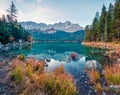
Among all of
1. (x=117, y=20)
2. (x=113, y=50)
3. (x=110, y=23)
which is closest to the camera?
(x=113, y=50)

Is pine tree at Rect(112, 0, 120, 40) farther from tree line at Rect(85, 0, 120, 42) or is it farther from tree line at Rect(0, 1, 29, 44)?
tree line at Rect(0, 1, 29, 44)

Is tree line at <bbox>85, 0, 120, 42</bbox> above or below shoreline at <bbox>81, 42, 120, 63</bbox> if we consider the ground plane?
above

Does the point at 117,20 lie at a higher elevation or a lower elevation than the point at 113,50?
higher

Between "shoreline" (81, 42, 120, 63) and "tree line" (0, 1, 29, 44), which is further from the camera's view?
"tree line" (0, 1, 29, 44)

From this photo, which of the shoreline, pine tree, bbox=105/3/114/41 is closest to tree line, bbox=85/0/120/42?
pine tree, bbox=105/3/114/41

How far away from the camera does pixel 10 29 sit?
60.9 m

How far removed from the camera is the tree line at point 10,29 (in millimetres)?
49500

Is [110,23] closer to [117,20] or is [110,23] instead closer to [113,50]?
[117,20]

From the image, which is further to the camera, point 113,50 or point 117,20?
point 117,20

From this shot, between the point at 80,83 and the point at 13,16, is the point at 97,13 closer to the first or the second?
the point at 13,16

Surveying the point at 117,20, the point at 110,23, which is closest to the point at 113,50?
the point at 117,20

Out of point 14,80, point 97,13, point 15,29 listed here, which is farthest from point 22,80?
point 97,13

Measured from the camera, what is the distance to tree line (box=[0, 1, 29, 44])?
162 feet

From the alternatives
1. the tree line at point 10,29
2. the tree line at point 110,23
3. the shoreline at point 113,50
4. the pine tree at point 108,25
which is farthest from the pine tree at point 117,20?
the tree line at point 10,29
